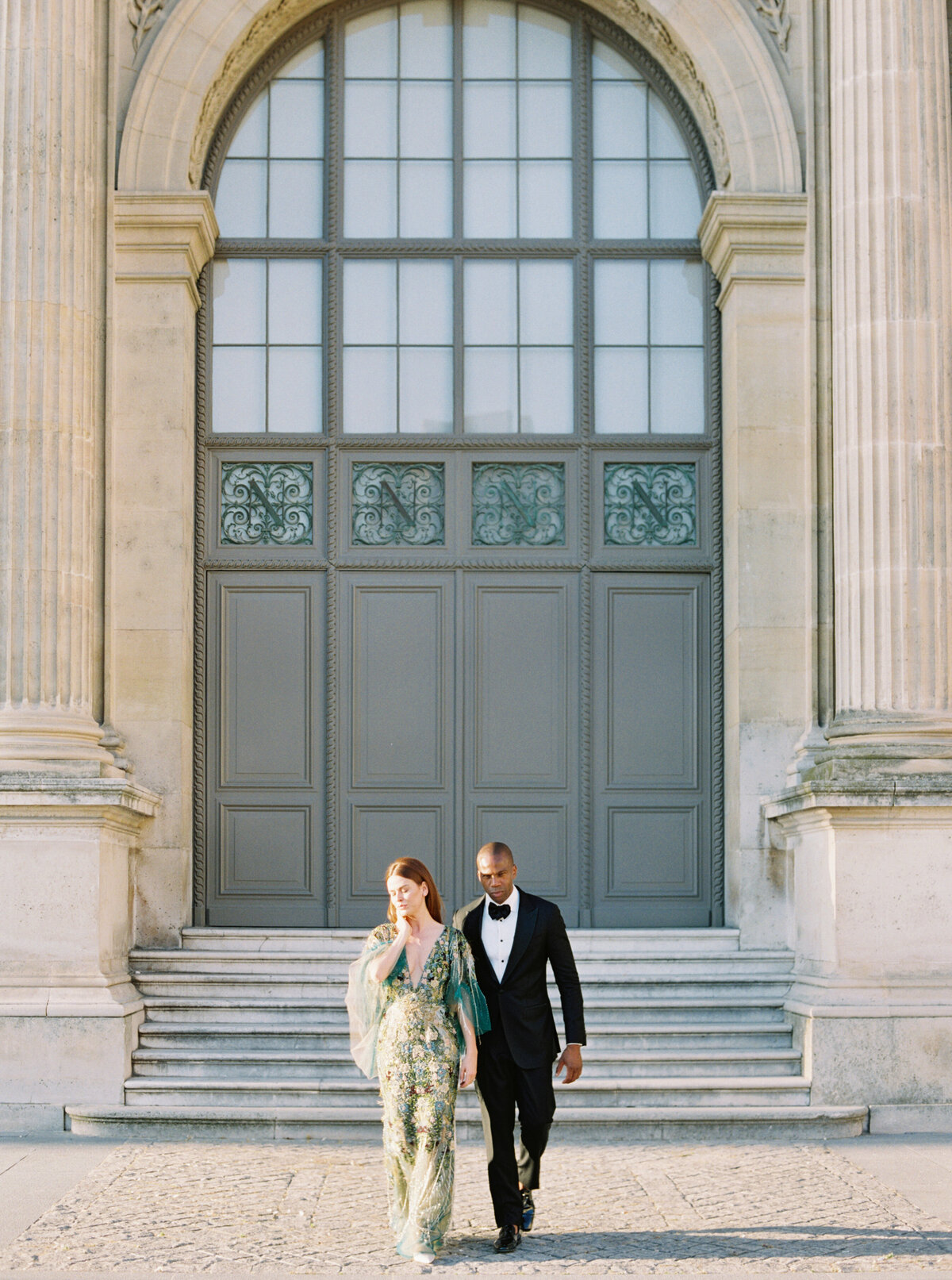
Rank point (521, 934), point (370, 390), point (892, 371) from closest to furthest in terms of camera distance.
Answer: point (521, 934) < point (892, 371) < point (370, 390)

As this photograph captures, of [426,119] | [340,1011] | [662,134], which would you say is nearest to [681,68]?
[662,134]

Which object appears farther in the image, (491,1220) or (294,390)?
(294,390)

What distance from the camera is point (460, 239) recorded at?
12422mm

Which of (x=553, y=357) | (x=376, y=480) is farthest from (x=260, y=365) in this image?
(x=553, y=357)

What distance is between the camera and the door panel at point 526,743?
12.0 m

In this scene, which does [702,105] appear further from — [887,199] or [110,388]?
[110,388]

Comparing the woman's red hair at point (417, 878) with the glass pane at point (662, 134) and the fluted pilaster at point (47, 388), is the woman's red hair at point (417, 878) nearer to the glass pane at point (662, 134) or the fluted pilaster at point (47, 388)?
the fluted pilaster at point (47, 388)

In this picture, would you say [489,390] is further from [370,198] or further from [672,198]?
[672,198]

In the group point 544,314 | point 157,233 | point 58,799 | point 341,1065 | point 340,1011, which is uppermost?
point 157,233

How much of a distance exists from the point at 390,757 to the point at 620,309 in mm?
3661

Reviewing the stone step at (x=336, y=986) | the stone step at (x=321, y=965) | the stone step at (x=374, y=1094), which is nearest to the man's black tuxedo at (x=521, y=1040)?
the stone step at (x=374, y=1094)

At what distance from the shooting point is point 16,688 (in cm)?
1056

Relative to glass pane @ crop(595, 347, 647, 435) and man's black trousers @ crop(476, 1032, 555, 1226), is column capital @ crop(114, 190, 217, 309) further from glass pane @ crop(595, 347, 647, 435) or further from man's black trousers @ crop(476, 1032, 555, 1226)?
man's black trousers @ crop(476, 1032, 555, 1226)

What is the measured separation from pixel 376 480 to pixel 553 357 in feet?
5.16
